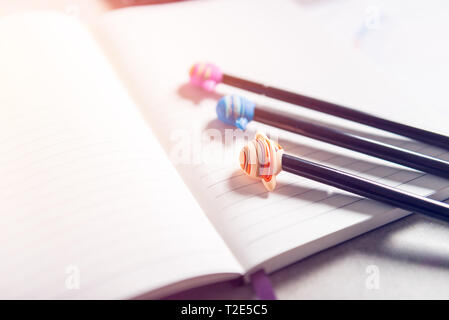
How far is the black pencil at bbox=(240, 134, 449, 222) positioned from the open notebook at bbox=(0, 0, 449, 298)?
2 cm

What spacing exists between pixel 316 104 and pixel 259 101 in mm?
74

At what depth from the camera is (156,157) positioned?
0.43 m

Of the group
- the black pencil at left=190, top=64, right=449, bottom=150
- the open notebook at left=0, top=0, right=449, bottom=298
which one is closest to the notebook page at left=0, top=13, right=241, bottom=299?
the open notebook at left=0, top=0, right=449, bottom=298

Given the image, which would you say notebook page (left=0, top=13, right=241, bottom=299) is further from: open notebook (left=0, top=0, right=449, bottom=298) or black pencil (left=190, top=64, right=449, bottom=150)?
black pencil (left=190, top=64, right=449, bottom=150)

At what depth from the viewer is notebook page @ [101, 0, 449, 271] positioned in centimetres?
38

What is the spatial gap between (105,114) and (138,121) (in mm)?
37

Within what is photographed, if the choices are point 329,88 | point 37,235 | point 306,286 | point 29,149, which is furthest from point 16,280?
point 329,88

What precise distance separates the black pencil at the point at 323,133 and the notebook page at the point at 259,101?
1 centimetres

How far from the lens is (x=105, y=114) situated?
46 centimetres

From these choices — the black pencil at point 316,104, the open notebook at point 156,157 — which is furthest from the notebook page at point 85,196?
the black pencil at point 316,104

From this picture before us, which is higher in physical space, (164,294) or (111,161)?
(111,161)

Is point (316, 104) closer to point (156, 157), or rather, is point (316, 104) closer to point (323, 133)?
point (323, 133)

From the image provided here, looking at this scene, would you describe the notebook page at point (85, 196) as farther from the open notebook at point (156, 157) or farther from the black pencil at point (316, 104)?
the black pencil at point (316, 104)
